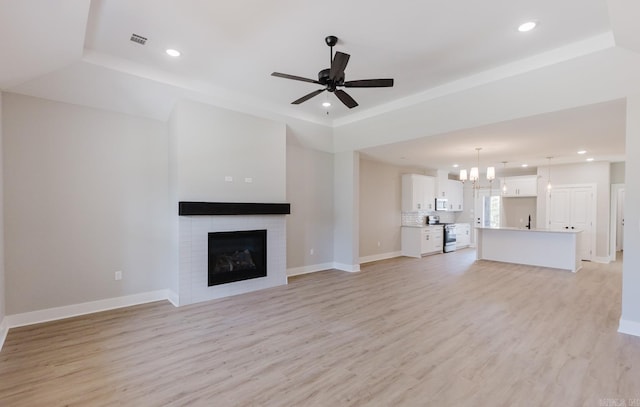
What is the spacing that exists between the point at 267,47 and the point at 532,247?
23.9ft

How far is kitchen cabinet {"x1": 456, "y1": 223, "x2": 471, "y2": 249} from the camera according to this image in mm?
9840

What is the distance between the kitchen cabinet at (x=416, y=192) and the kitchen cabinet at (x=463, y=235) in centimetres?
168

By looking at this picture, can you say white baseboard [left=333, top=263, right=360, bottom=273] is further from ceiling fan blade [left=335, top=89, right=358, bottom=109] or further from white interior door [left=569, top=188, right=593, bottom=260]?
white interior door [left=569, top=188, right=593, bottom=260]

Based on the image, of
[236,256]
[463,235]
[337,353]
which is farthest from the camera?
[463,235]

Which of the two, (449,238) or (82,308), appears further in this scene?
(449,238)

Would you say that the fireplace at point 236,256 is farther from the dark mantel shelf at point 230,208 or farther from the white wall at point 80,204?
the white wall at point 80,204

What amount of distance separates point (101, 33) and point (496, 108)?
4843 millimetres

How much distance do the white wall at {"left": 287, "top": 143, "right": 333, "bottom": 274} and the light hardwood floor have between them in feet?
5.55

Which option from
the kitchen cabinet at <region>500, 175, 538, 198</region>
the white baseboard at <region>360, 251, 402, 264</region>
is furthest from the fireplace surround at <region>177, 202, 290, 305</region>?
the kitchen cabinet at <region>500, 175, 538, 198</region>

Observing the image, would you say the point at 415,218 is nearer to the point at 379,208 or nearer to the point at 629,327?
the point at 379,208

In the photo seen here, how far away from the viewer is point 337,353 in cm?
288

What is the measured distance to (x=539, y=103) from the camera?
12.3 ft

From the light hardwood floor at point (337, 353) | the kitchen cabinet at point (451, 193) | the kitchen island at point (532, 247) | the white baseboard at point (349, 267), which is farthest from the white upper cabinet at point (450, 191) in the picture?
the light hardwood floor at point (337, 353)

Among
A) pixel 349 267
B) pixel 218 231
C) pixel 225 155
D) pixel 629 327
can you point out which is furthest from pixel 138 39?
pixel 629 327
